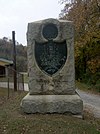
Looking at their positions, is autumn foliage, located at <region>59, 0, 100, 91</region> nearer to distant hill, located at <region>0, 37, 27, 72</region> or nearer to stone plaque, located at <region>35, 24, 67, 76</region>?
stone plaque, located at <region>35, 24, 67, 76</region>

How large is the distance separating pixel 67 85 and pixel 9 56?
8507 centimetres

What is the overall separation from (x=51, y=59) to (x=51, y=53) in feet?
0.65

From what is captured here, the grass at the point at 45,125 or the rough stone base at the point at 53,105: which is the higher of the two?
the rough stone base at the point at 53,105

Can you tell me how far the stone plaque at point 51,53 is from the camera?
424 inches

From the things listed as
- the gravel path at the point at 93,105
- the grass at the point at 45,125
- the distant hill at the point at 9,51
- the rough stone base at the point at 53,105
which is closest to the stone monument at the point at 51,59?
the rough stone base at the point at 53,105

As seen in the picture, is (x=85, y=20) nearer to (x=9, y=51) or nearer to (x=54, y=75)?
(x=54, y=75)

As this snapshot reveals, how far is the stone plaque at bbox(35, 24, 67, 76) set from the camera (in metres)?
10.8

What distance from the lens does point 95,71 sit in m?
32.2

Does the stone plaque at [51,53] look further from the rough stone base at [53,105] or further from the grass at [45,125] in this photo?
the grass at [45,125]

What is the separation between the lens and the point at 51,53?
10750 mm

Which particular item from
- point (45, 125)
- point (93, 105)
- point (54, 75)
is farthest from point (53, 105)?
point (93, 105)

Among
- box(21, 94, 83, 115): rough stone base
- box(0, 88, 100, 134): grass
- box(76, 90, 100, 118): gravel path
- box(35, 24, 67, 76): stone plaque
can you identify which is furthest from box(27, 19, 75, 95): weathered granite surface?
box(76, 90, 100, 118): gravel path

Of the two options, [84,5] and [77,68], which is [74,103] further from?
[77,68]

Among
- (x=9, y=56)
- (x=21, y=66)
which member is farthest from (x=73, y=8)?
(x=9, y=56)
